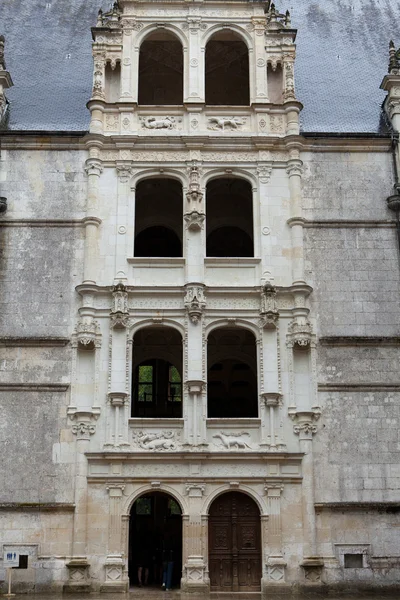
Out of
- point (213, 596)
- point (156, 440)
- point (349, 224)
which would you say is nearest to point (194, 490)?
point (156, 440)

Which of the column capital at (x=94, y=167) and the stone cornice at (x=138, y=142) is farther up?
the stone cornice at (x=138, y=142)

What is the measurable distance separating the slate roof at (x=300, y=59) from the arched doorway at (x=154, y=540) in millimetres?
13290

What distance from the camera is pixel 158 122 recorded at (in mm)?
24891

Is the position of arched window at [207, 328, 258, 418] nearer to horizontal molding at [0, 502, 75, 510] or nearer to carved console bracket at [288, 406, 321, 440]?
carved console bracket at [288, 406, 321, 440]

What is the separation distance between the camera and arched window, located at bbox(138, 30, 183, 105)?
27812 millimetres

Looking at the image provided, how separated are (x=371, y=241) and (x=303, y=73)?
7.80m

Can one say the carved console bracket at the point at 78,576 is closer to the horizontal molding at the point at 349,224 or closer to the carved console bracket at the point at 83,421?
the carved console bracket at the point at 83,421

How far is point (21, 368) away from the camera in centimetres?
2225

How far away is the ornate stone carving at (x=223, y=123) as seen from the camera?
2489 centimetres

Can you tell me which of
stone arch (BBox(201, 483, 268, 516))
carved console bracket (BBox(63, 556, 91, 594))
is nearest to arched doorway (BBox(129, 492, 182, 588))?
stone arch (BBox(201, 483, 268, 516))

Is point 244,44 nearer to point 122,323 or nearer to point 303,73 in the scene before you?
point 303,73

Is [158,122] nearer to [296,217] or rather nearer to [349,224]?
[296,217]

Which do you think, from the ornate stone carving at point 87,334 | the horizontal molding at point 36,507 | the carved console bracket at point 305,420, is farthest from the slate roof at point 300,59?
the horizontal molding at point 36,507

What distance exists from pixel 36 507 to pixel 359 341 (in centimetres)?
1021
